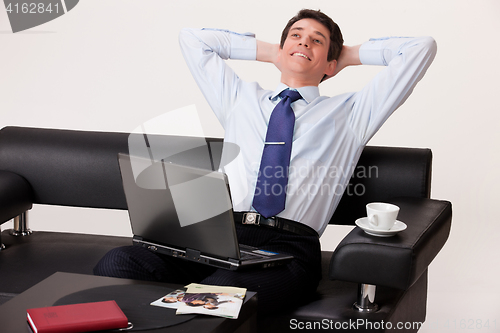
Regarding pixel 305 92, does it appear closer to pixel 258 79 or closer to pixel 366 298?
pixel 366 298

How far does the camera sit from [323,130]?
94.3 inches

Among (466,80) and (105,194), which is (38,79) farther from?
(466,80)

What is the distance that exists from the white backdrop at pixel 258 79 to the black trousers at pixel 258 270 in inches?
57.1

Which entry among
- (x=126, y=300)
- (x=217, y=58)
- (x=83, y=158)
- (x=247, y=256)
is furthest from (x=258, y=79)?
(x=126, y=300)

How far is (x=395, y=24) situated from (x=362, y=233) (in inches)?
92.8

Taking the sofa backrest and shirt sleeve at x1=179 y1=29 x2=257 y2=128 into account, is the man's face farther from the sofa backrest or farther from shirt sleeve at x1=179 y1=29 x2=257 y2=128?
the sofa backrest

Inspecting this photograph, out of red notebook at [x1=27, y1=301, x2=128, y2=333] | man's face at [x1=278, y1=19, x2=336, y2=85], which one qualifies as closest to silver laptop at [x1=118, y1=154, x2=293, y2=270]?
red notebook at [x1=27, y1=301, x2=128, y2=333]

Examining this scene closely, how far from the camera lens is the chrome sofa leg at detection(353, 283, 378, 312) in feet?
6.45

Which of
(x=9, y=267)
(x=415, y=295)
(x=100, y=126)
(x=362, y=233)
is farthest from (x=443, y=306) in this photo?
(x=100, y=126)

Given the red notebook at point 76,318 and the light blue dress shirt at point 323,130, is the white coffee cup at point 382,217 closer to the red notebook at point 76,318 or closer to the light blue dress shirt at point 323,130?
the light blue dress shirt at point 323,130

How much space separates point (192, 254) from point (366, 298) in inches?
23.1

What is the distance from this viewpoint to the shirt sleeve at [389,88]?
2385mm

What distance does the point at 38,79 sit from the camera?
4488 millimetres

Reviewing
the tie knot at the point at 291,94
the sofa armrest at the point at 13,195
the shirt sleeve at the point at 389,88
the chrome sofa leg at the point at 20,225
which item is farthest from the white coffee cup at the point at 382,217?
the chrome sofa leg at the point at 20,225
